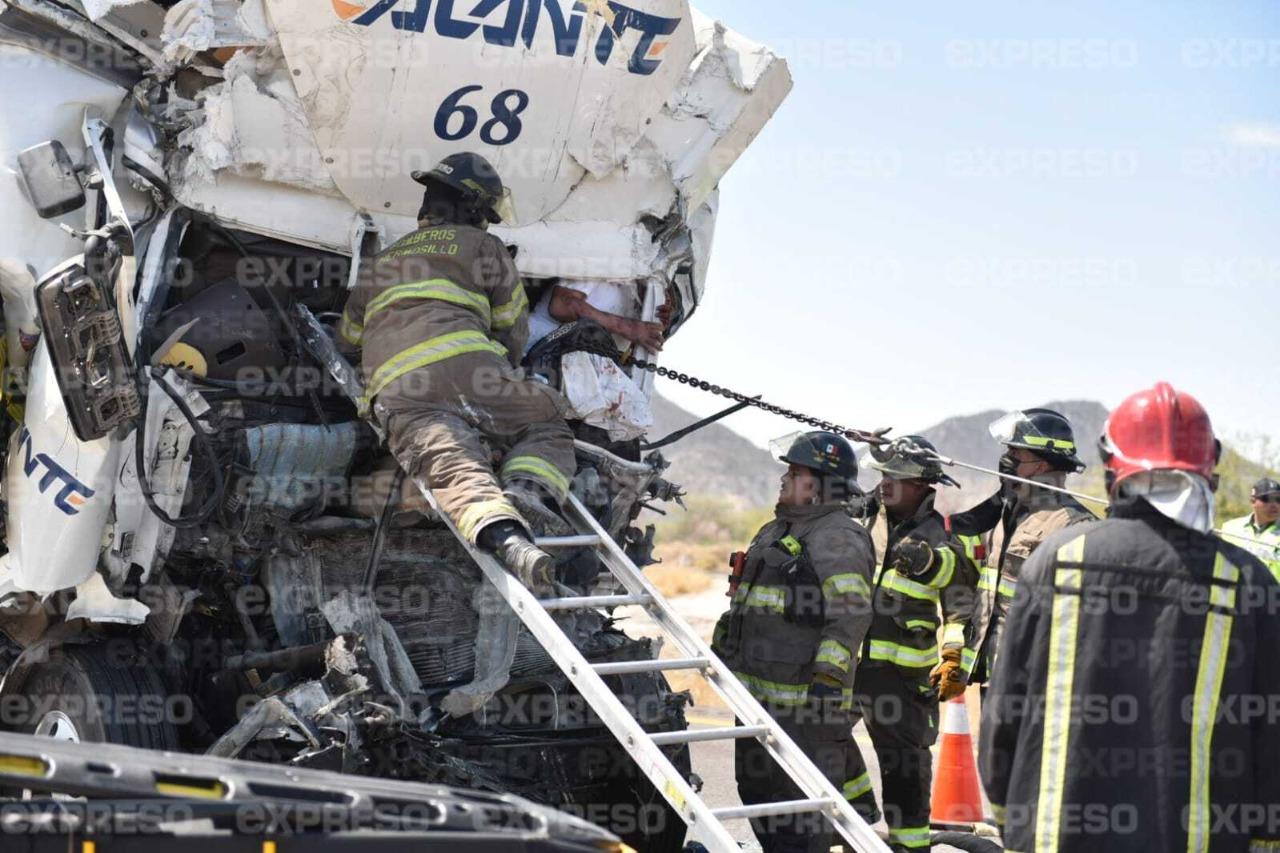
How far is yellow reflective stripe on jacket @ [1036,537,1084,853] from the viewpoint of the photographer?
3508mm

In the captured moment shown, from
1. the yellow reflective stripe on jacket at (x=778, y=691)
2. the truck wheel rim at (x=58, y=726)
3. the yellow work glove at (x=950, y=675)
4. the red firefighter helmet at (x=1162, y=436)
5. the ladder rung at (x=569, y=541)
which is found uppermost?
the red firefighter helmet at (x=1162, y=436)

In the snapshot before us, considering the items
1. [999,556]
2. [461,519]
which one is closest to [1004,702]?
[461,519]

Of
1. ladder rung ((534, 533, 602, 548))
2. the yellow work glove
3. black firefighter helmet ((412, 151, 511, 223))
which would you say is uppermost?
black firefighter helmet ((412, 151, 511, 223))

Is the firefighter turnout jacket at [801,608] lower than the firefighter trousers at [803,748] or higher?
higher

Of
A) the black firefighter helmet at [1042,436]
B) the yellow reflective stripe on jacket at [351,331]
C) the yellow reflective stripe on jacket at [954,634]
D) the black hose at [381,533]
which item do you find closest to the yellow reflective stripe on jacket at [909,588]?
the yellow reflective stripe on jacket at [954,634]

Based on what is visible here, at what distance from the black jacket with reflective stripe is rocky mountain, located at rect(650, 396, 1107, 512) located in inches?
1914

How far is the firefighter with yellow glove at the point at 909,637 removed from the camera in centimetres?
687

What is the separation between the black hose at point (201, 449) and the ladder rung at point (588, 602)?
1.22m

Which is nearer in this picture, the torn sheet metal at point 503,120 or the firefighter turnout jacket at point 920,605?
the torn sheet metal at point 503,120

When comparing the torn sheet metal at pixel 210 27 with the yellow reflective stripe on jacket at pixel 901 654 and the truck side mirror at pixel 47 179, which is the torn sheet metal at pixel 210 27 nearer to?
the truck side mirror at pixel 47 179

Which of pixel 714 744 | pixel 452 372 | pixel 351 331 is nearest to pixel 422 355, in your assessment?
pixel 452 372

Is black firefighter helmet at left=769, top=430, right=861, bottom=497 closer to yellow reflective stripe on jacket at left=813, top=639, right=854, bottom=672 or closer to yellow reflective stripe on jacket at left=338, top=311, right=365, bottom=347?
yellow reflective stripe on jacket at left=813, top=639, right=854, bottom=672

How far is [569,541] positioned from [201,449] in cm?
131

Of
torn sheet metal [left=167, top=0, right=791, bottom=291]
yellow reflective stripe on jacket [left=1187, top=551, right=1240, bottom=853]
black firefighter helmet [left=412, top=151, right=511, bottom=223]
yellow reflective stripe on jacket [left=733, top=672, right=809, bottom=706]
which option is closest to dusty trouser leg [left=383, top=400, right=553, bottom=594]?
black firefighter helmet [left=412, top=151, right=511, bottom=223]
